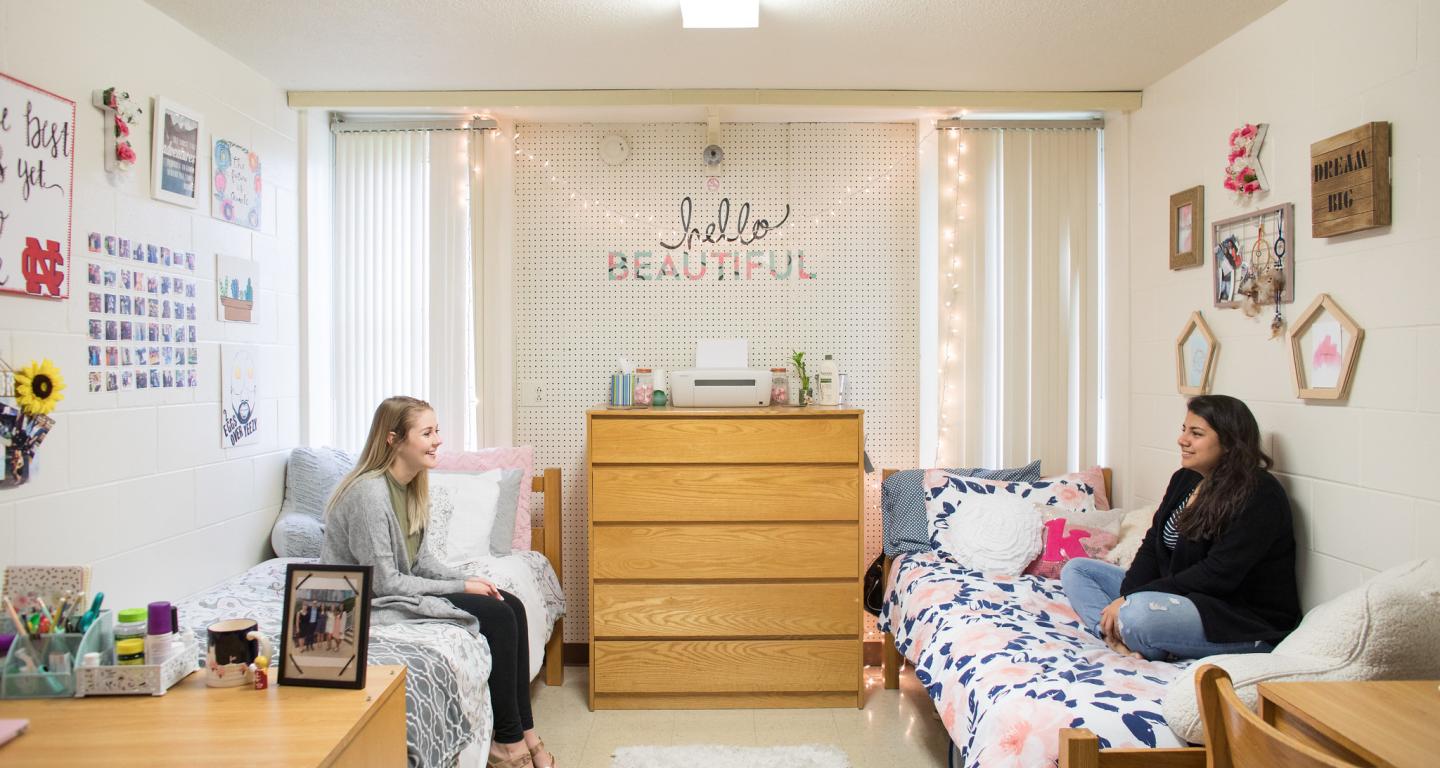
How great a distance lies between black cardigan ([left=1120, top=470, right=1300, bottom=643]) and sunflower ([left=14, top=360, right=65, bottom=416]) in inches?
121

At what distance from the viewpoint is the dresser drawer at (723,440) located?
11.3ft

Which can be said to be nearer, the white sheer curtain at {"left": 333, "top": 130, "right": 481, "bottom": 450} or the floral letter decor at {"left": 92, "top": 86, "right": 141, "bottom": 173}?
the floral letter decor at {"left": 92, "top": 86, "right": 141, "bottom": 173}

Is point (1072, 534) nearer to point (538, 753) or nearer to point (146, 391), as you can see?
point (538, 753)

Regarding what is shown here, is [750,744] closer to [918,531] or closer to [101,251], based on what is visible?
[918,531]

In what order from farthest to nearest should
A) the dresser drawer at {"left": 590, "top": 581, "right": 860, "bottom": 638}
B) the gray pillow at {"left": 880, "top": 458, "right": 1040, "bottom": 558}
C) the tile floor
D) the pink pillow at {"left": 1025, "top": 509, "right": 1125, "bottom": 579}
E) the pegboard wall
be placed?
1. the pegboard wall
2. the gray pillow at {"left": 880, "top": 458, "right": 1040, "bottom": 558}
3. the dresser drawer at {"left": 590, "top": 581, "right": 860, "bottom": 638}
4. the pink pillow at {"left": 1025, "top": 509, "right": 1125, "bottom": 579}
5. the tile floor

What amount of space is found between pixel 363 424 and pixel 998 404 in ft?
9.26

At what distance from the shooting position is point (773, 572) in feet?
11.3

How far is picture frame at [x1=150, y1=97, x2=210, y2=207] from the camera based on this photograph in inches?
107

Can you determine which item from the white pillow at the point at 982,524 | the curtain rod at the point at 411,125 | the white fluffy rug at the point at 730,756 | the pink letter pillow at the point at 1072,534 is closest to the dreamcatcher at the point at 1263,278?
the pink letter pillow at the point at 1072,534

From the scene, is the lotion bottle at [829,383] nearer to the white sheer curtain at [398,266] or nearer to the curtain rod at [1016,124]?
the curtain rod at [1016,124]

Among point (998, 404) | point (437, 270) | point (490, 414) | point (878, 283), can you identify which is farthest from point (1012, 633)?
point (437, 270)

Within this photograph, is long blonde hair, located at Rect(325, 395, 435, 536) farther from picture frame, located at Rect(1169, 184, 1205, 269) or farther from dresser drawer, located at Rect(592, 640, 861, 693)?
picture frame, located at Rect(1169, 184, 1205, 269)

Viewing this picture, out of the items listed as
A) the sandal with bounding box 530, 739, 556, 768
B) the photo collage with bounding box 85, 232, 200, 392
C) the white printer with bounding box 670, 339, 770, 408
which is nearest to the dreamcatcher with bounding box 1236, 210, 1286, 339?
the white printer with bounding box 670, 339, 770, 408

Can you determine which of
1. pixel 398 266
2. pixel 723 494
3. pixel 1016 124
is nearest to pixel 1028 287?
pixel 1016 124
